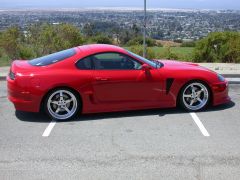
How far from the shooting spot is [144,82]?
24.2ft

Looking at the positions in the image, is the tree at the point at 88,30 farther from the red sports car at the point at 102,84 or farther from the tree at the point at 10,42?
the red sports car at the point at 102,84

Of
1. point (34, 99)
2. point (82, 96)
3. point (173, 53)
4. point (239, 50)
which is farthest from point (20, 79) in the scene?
point (173, 53)

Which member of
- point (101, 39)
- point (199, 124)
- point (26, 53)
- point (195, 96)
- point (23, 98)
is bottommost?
point (26, 53)

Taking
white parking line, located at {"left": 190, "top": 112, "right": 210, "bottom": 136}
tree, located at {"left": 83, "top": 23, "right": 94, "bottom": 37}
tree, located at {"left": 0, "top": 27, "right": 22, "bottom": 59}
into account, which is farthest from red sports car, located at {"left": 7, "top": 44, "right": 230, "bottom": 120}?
tree, located at {"left": 83, "top": 23, "right": 94, "bottom": 37}

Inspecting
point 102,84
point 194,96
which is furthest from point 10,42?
point 194,96

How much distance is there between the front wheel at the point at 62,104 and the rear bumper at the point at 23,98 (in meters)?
0.20

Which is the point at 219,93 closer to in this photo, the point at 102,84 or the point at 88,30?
the point at 102,84

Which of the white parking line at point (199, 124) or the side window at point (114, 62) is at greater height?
the side window at point (114, 62)

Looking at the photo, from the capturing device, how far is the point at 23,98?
7094mm

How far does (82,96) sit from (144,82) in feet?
3.51

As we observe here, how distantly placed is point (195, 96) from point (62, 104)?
7.69ft

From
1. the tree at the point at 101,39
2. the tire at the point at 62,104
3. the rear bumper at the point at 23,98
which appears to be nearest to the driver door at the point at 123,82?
the tire at the point at 62,104

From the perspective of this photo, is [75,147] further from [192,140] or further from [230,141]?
[230,141]

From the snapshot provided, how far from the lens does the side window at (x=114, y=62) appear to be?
741 cm
